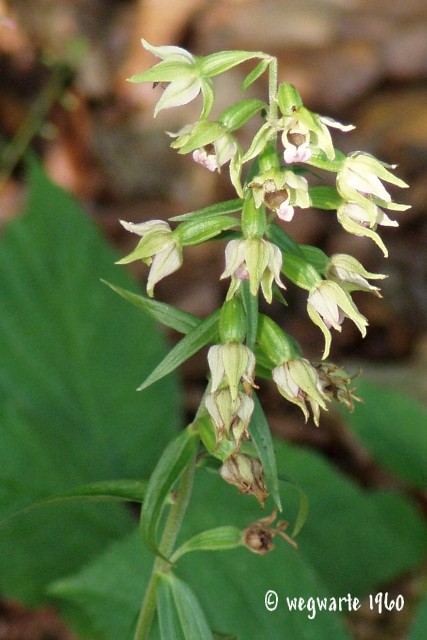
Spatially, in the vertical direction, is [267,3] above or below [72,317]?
above

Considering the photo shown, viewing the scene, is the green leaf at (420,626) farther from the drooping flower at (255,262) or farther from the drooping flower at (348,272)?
the drooping flower at (255,262)

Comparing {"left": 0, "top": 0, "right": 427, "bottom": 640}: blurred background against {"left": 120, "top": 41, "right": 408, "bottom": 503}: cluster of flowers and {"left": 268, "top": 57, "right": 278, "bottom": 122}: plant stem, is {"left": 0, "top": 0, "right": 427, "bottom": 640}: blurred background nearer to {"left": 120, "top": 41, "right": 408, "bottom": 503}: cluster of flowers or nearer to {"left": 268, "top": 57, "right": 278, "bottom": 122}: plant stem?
{"left": 120, "top": 41, "right": 408, "bottom": 503}: cluster of flowers

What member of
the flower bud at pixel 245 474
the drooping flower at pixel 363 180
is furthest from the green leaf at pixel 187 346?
the drooping flower at pixel 363 180

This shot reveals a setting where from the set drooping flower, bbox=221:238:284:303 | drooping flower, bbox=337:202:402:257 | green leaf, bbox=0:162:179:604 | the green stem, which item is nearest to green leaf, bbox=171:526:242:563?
drooping flower, bbox=221:238:284:303

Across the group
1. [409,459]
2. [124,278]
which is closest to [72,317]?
[124,278]

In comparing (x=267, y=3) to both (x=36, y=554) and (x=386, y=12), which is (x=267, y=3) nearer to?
(x=386, y=12)

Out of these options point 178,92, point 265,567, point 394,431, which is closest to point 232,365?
point 178,92
